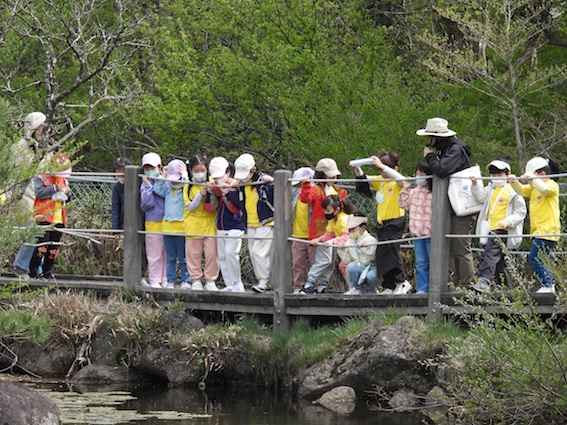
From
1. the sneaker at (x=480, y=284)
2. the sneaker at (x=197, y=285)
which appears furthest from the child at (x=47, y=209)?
the sneaker at (x=480, y=284)

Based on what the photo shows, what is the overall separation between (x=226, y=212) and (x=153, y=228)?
105 cm

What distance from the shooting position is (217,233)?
13.8 m

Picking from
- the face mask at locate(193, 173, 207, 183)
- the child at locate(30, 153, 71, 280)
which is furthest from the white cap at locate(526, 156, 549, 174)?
the child at locate(30, 153, 71, 280)

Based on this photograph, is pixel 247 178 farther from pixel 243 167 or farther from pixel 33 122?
pixel 33 122

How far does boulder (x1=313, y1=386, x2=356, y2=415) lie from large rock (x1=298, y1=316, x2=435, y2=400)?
86 mm

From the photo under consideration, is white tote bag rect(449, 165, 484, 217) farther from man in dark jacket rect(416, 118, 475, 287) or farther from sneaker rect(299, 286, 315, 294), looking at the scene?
sneaker rect(299, 286, 315, 294)

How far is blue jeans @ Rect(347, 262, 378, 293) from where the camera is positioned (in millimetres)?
13109

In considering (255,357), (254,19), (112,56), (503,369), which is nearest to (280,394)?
(255,357)

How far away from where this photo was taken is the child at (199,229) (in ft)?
45.3

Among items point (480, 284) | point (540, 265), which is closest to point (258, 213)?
point (480, 284)

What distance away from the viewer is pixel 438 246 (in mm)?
12195

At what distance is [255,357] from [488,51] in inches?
297

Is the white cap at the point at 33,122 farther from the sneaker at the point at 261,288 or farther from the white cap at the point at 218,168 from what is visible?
the sneaker at the point at 261,288

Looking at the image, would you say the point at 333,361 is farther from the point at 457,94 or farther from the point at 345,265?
the point at 457,94
